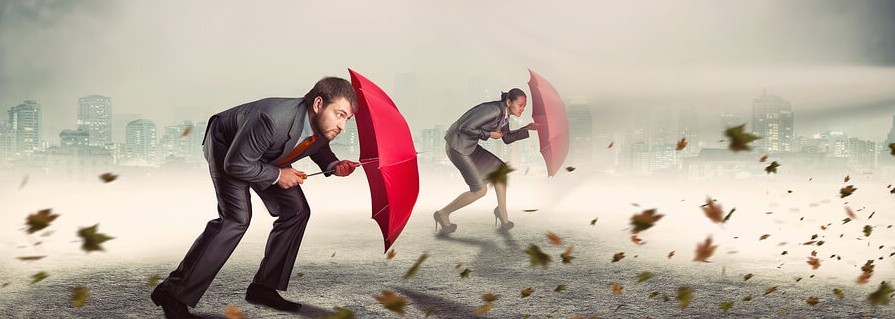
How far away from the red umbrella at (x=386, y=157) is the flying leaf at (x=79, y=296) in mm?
2519

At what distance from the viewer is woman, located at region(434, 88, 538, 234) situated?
32.0 ft

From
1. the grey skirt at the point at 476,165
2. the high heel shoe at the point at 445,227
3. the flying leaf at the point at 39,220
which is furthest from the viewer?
the high heel shoe at the point at 445,227

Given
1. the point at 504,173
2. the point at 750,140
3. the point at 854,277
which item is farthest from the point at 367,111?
the point at 854,277

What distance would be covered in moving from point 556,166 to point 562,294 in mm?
3365

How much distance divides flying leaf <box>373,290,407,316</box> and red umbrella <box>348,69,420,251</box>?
440mm

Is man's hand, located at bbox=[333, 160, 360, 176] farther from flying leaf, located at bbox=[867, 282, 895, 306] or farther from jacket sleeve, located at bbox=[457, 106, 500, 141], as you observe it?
flying leaf, located at bbox=[867, 282, 895, 306]

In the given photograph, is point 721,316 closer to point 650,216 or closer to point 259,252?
point 650,216

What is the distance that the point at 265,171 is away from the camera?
17.6 ft

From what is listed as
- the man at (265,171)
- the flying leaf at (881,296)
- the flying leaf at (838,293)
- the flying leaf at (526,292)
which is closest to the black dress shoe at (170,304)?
the man at (265,171)

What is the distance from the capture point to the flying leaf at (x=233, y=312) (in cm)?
598

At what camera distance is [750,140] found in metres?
5.41

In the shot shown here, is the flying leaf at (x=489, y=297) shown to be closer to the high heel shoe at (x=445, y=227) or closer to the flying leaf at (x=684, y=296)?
the flying leaf at (x=684, y=296)

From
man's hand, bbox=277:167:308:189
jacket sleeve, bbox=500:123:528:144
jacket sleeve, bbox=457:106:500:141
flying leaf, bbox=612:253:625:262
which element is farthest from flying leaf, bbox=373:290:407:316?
jacket sleeve, bbox=500:123:528:144

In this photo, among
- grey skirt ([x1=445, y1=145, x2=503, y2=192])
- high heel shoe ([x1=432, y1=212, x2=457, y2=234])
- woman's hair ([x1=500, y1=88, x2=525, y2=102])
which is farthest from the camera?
high heel shoe ([x1=432, y1=212, x2=457, y2=234])
